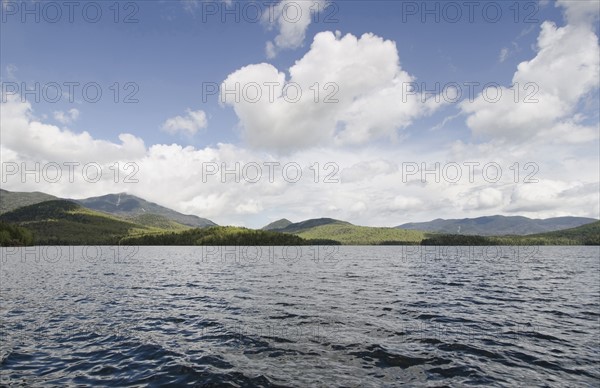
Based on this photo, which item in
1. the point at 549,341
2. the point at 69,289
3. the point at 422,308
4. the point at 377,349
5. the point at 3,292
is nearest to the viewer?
the point at 377,349

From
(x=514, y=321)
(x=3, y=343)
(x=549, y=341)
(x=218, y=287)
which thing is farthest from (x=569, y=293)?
(x=3, y=343)

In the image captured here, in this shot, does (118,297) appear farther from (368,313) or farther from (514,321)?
(514,321)

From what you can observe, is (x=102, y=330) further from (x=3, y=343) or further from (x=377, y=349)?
(x=377, y=349)

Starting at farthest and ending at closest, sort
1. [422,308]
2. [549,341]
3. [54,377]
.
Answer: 1. [422,308]
2. [549,341]
3. [54,377]

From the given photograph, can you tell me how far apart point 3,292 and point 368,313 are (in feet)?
154

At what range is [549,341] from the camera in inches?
1026

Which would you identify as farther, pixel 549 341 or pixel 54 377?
pixel 549 341

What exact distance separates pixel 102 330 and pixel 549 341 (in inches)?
1318

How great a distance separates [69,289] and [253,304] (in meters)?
28.8

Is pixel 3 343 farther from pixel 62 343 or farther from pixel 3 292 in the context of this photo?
pixel 3 292

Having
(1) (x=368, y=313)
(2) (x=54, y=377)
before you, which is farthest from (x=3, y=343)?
(1) (x=368, y=313)

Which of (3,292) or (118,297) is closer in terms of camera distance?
(118,297)

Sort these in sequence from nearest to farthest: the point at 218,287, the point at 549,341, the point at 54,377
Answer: the point at 54,377
the point at 549,341
the point at 218,287

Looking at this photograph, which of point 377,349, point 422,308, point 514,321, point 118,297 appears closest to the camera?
point 377,349
